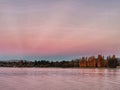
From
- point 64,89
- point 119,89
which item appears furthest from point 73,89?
point 119,89

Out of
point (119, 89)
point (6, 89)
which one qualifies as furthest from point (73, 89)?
point (6, 89)

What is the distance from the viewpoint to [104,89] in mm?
45938

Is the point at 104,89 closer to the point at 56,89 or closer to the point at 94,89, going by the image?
the point at 94,89

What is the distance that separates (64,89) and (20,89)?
7.09 m

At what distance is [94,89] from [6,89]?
1419 centimetres

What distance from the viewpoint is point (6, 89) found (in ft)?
148

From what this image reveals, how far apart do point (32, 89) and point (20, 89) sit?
1946 millimetres

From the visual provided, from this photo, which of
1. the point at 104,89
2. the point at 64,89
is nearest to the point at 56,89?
the point at 64,89

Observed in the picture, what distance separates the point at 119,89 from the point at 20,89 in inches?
639

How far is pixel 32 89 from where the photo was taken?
148 ft

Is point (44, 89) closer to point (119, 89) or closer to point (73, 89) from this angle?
point (73, 89)

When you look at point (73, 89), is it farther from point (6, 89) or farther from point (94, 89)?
point (6, 89)

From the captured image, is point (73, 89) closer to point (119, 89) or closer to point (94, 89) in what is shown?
point (94, 89)

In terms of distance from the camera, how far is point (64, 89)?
44.7 meters
